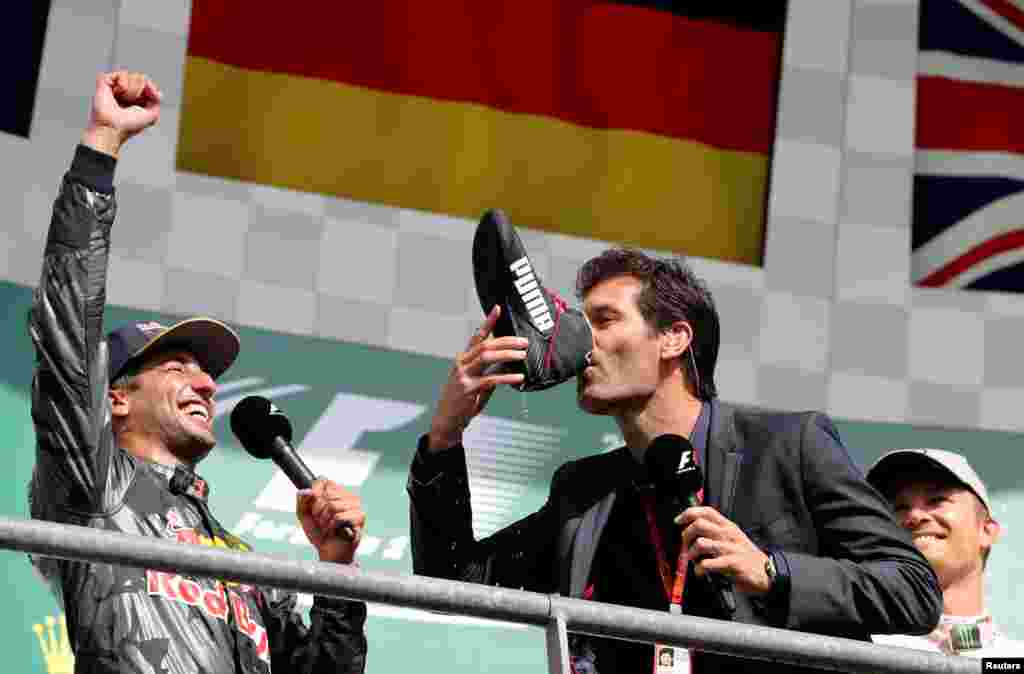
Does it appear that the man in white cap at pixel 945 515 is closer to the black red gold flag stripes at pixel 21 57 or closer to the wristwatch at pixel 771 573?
the wristwatch at pixel 771 573

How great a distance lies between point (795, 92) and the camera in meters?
7.13

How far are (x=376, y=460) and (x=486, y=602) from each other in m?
3.41

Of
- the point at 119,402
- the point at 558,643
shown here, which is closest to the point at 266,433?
the point at 119,402

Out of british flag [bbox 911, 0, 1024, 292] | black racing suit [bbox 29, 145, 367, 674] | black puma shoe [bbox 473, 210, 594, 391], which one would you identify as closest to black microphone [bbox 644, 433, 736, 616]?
black puma shoe [bbox 473, 210, 594, 391]

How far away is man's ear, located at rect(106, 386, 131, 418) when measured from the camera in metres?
3.73

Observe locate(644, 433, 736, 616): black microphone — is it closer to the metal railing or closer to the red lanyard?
the red lanyard

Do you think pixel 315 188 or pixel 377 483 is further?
pixel 315 188

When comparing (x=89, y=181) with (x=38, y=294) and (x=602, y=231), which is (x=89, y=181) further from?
(x=602, y=231)

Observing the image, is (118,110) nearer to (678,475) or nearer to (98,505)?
(98,505)

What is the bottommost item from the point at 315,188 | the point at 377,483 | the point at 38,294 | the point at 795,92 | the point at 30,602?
the point at 30,602

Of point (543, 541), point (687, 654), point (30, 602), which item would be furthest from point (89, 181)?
point (30, 602)

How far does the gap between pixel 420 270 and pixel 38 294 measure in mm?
3379

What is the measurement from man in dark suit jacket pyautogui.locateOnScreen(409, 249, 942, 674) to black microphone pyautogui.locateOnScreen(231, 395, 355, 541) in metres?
0.21

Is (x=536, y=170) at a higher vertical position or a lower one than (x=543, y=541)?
higher
